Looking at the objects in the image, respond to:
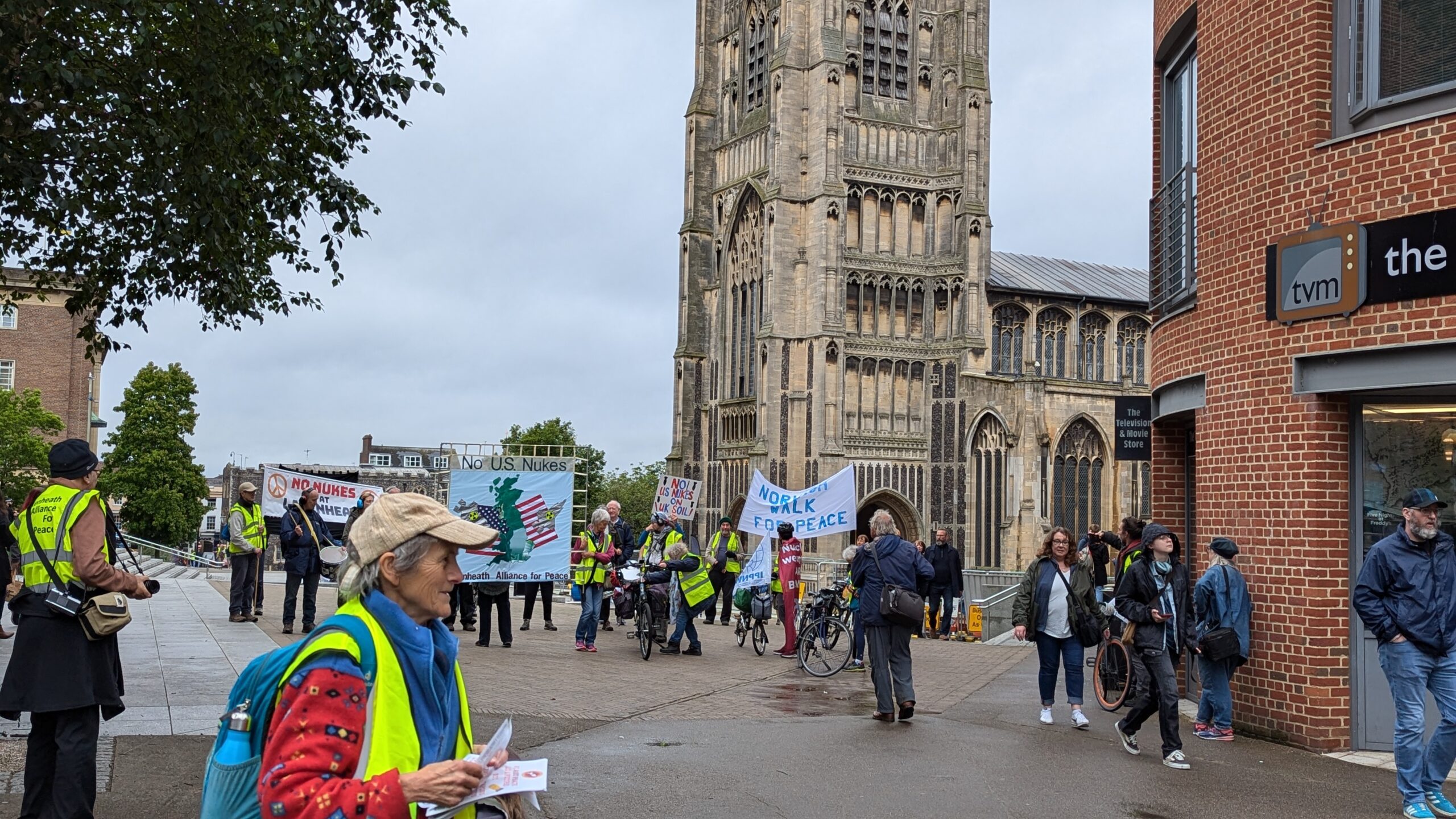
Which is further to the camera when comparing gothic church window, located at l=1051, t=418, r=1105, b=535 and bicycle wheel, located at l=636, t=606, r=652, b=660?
gothic church window, located at l=1051, t=418, r=1105, b=535

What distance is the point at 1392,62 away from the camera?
1051 cm

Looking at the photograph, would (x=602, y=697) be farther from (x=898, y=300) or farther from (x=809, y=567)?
(x=898, y=300)

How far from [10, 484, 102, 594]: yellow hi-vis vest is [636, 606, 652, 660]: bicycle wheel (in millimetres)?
10376

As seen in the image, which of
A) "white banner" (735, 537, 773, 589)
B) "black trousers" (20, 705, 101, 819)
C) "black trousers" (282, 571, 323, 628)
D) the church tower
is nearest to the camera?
"black trousers" (20, 705, 101, 819)

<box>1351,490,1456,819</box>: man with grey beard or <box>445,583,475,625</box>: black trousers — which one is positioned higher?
<box>1351,490,1456,819</box>: man with grey beard

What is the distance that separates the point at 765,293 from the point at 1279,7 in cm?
4476

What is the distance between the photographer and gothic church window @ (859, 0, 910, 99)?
57.0m

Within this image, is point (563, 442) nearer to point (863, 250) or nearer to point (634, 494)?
point (634, 494)

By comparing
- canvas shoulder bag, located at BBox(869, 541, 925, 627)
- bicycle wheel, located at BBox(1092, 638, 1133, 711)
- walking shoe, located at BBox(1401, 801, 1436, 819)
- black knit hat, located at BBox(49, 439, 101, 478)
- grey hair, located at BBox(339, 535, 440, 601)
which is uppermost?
black knit hat, located at BBox(49, 439, 101, 478)

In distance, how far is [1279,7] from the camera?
11.2 m

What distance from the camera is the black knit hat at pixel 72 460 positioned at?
623 cm

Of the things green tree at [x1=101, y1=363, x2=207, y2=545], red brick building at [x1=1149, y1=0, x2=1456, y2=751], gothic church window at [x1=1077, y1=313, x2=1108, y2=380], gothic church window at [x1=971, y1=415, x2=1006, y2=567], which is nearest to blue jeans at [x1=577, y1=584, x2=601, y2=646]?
red brick building at [x1=1149, y1=0, x2=1456, y2=751]

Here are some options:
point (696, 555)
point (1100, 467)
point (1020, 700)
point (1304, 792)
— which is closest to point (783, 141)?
point (1100, 467)

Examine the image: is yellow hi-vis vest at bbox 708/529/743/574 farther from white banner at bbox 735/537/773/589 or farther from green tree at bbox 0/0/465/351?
green tree at bbox 0/0/465/351
